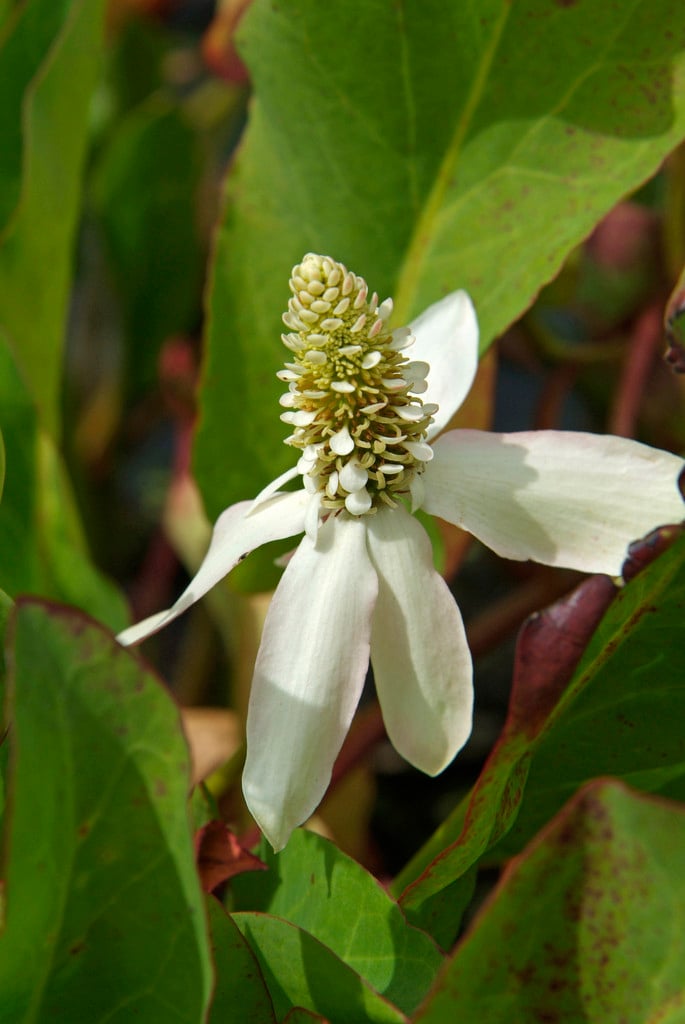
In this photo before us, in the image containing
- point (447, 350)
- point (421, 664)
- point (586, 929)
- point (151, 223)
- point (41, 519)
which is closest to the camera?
point (586, 929)

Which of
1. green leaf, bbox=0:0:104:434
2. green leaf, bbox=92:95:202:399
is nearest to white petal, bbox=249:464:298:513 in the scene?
green leaf, bbox=0:0:104:434

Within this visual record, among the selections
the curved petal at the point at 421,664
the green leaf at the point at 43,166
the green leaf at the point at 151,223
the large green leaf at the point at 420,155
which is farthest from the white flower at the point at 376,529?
the green leaf at the point at 151,223

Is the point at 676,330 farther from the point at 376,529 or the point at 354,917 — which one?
the point at 354,917

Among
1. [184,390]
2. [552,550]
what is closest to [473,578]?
[184,390]

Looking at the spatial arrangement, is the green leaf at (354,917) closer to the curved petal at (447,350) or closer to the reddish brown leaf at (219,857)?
the reddish brown leaf at (219,857)

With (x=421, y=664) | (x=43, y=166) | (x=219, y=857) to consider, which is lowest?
(x=219, y=857)

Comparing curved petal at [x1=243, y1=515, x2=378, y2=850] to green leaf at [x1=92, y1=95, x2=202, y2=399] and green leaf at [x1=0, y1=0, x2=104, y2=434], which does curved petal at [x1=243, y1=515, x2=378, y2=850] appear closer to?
green leaf at [x1=0, y1=0, x2=104, y2=434]

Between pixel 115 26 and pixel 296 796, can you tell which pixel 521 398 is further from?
pixel 296 796

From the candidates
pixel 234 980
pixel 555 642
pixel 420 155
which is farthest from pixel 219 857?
pixel 420 155
